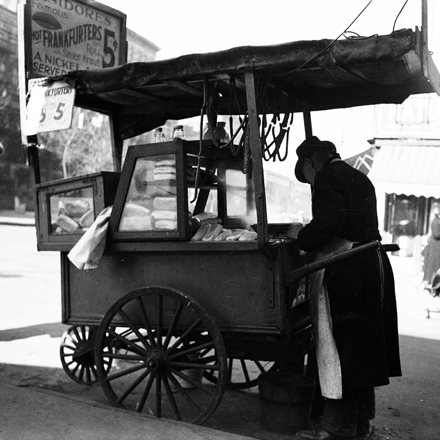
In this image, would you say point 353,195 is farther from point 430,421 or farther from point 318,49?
point 430,421

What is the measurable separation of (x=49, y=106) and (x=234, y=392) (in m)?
2.79

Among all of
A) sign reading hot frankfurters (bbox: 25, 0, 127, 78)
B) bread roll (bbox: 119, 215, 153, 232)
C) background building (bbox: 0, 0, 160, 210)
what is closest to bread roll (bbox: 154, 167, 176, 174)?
bread roll (bbox: 119, 215, 153, 232)

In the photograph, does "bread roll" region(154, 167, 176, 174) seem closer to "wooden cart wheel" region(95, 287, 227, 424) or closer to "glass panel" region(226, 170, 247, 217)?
"wooden cart wheel" region(95, 287, 227, 424)

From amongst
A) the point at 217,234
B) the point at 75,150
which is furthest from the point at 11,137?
the point at 217,234

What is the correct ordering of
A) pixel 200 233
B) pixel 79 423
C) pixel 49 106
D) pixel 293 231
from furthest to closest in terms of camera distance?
pixel 293 231, pixel 49 106, pixel 200 233, pixel 79 423

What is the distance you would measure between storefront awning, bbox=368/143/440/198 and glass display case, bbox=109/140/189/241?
472 inches

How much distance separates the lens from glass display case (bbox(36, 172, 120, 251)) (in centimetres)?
418

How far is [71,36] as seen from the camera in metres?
5.82

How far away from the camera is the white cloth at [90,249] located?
3.89 meters

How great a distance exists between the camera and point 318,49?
336 cm

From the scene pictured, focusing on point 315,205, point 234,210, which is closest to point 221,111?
point 234,210

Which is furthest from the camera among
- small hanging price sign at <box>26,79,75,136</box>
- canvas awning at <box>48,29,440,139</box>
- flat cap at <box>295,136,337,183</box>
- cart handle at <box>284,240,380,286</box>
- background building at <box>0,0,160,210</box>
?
background building at <box>0,0,160,210</box>

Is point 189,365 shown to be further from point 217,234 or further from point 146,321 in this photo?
point 217,234

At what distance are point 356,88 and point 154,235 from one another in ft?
6.40
